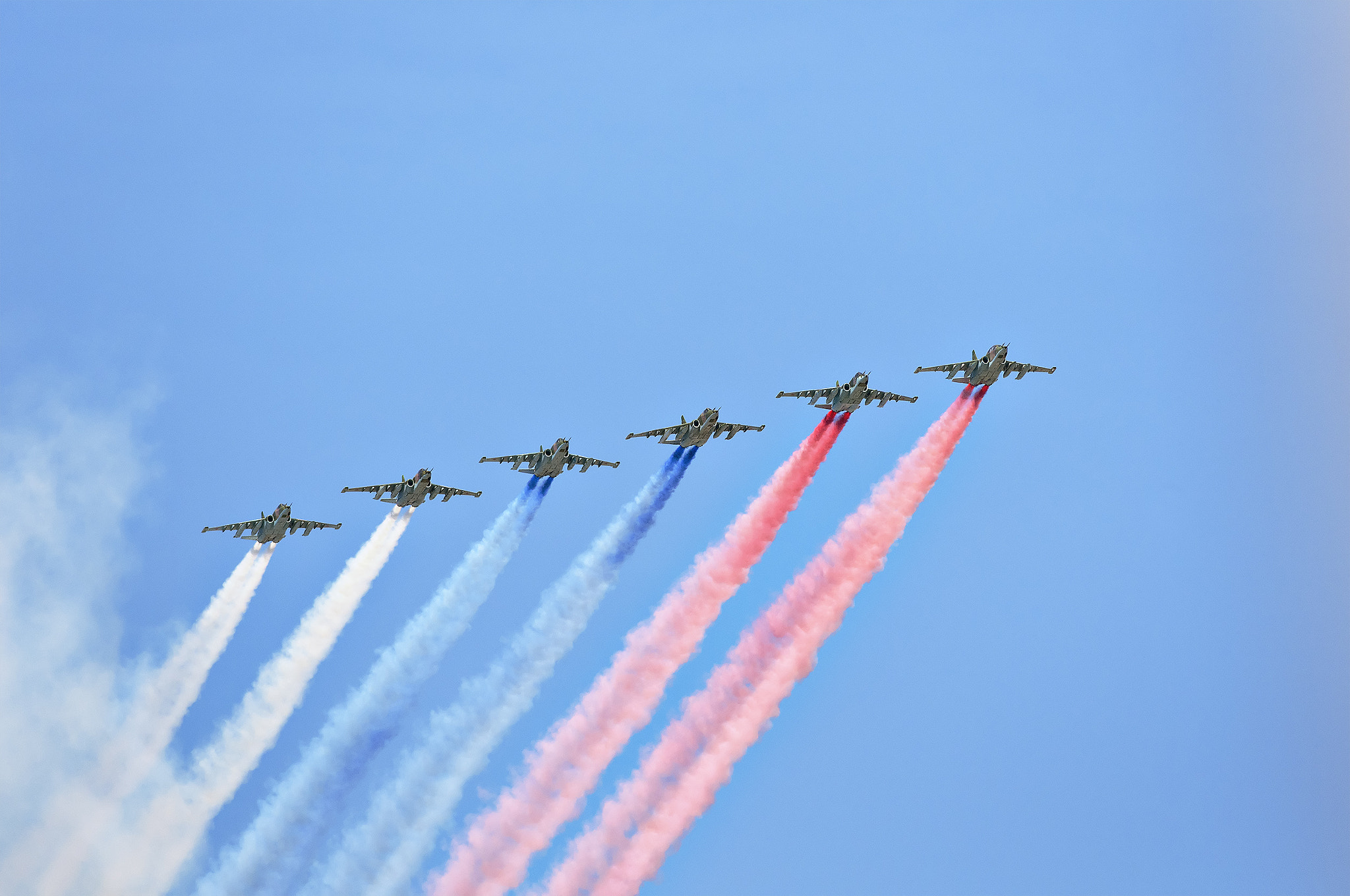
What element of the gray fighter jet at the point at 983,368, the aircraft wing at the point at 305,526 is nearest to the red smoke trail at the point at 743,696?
the gray fighter jet at the point at 983,368

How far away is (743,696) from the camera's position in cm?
7069

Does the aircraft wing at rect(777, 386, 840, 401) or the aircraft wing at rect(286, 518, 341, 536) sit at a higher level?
the aircraft wing at rect(777, 386, 840, 401)

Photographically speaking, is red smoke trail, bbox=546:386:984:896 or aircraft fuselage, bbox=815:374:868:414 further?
aircraft fuselage, bbox=815:374:868:414

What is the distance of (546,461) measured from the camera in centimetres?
7388

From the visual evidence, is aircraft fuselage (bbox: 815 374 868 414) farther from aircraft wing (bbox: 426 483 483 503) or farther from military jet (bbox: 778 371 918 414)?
aircraft wing (bbox: 426 483 483 503)

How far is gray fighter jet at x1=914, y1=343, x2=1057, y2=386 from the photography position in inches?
2803

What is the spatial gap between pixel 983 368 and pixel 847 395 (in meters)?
6.42

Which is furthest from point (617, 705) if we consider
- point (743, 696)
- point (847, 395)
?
point (847, 395)

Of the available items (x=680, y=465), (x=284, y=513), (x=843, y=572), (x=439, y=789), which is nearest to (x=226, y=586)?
(x=284, y=513)

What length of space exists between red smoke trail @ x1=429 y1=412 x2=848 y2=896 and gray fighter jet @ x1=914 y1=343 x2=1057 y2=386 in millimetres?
5523

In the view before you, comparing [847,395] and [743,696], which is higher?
[847,395]

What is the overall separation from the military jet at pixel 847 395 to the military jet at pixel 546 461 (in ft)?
35.7

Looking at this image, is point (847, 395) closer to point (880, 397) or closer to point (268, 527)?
point (880, 397)

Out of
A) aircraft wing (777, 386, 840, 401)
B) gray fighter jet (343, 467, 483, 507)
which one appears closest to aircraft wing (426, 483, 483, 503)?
gray fighter jet (343, 467, 483, 507)
